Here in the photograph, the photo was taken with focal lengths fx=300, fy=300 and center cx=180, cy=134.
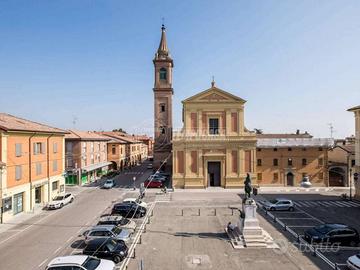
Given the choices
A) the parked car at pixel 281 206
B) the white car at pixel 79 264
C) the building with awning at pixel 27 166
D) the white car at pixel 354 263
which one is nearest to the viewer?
the white car at pixel 79 264

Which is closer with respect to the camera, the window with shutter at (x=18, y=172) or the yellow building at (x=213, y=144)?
the window with shutter at (x=18, y=172)

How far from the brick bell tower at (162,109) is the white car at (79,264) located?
1527 inches

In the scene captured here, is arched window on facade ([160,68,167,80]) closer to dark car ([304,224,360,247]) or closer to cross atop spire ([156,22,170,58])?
cross atop spire ([156,22,170,58])

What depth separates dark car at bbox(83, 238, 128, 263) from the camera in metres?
17.2

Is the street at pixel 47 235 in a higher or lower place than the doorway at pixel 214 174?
lower

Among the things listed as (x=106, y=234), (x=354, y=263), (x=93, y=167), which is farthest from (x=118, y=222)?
(x=93, y=167)

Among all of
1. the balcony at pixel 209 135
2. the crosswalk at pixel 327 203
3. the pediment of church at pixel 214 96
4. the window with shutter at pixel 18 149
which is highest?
the pediment of church at pixel 214 96

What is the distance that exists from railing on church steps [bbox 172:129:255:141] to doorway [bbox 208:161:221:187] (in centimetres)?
385

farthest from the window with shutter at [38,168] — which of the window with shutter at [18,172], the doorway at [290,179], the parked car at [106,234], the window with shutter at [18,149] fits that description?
the doorway at [290,179]

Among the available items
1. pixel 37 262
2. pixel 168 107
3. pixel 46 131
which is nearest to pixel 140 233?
pixel 37 262

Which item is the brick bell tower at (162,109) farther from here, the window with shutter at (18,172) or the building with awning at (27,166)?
the window with shutter at (18,172)

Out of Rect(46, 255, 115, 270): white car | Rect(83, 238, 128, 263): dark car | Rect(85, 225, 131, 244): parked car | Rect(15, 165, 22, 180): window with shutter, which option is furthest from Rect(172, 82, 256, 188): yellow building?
Rect(46, 255, 115, 270): white car

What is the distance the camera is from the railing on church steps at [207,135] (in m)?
43.2

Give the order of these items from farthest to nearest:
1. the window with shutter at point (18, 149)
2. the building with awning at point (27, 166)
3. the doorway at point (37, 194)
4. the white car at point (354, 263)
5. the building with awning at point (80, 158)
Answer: the building with awning at point (80, 158), the doorway at point (37, 194), the window with shutter at point (18, 149), the building with awning at point (27, 166), the white car at point (354, 263)
